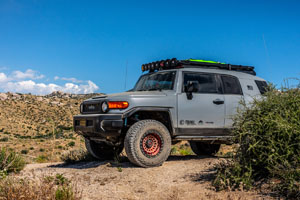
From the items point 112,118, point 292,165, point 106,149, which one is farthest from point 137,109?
point 292,165

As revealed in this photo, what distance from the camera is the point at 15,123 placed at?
45688 mm

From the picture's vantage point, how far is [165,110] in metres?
6.91

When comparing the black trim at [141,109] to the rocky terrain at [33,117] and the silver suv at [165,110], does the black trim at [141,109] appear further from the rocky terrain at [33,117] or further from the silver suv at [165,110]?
the rocky terrain at [33,117]

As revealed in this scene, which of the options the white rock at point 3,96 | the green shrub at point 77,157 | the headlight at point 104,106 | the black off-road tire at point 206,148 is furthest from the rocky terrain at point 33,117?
the headlight at point 104,106

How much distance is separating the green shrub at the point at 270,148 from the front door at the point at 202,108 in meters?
2.07

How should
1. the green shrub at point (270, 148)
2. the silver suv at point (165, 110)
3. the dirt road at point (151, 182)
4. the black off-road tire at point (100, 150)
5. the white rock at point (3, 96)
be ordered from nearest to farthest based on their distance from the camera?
the green shrub at point (270, 148), the dirt road at point (151, 182), the silver suv at point (165, 110), the black off-road tire at point (100, 150), the white rock at point (3, 96)

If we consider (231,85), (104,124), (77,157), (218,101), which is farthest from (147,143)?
(77,157)

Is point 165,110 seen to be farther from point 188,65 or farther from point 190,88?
point 188,65

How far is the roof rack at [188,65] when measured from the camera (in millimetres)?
7591

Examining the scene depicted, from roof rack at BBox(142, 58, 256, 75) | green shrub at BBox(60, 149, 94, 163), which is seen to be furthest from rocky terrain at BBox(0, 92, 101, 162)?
roof rack at BBox(142, 58, 256, 75)

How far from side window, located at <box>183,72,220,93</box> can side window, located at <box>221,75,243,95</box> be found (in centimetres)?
27

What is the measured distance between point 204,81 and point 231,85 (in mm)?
802

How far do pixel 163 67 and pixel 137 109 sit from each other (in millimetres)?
1761

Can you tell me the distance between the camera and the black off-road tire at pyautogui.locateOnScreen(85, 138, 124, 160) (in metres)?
8.24
